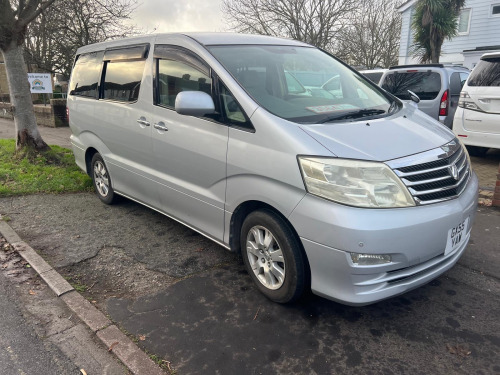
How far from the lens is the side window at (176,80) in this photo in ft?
11.1

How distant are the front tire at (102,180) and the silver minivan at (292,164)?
0.78 meters

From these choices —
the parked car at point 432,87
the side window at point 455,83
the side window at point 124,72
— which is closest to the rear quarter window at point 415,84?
the parked car at point 432,87

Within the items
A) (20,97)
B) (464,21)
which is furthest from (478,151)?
(464,21)

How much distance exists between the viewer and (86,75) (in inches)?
206

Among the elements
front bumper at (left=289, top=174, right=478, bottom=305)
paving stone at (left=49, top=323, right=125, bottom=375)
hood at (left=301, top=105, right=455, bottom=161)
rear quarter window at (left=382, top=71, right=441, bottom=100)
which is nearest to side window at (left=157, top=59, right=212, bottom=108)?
hood at (left=301, top=105, right=455, bottom=161)

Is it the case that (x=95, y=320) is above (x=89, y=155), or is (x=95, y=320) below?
below

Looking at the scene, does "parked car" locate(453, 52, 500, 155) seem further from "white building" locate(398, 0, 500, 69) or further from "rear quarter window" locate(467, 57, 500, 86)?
"white building" locate(398, 0, 500, 69)

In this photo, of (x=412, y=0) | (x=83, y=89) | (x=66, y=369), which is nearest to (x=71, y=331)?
(x=66, y=369)

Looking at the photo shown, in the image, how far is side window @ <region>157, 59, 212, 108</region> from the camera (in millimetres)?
3396

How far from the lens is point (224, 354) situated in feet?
8.30

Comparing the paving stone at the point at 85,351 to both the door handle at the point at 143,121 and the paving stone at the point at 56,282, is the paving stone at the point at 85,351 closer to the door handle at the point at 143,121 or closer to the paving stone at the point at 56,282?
the paving stone at the point at 56,282

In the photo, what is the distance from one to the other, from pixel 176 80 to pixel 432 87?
5930mm

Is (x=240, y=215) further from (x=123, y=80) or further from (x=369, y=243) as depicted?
(x=123, y=80)

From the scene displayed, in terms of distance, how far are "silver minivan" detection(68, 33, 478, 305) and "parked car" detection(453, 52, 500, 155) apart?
3412 mm
